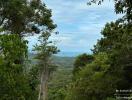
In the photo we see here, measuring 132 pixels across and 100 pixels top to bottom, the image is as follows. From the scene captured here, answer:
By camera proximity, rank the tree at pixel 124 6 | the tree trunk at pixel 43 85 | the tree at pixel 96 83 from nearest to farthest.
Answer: the tree at pixel 124 6 < the tree at pixel 96 83 < the tree trunk at pixel 43 85

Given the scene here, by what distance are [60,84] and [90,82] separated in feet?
141

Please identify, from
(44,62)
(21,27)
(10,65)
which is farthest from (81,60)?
(10,65)

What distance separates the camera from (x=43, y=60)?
148ft

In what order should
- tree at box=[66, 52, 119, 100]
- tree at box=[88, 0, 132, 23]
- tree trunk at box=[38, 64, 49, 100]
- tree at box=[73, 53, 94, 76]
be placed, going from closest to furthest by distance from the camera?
tree at box=[88, 0, 132, 23] → tree at box=[66, 52, 119, 100] → tree trunk at box=[38, 64, 49, 100] → tree at box=[73, 53, 94, 76]

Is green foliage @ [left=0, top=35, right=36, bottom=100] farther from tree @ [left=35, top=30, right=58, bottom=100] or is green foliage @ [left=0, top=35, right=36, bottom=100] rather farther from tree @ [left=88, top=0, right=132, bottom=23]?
tree @ [left=35, top=30, right=58, bottom=100]

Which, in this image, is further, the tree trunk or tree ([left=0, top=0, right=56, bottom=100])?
the tree trunk

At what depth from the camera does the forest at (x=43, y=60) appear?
17.9m

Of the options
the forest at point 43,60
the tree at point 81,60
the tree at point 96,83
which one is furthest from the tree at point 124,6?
the tree at point 81,60

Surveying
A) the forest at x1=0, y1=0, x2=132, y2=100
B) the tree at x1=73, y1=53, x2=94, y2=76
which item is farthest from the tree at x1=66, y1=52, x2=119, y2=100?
the tree at x1=73, y1=53, x2=94, y2=76

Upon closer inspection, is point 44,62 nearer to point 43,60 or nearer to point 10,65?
point 43,60

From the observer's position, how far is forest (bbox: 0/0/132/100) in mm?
17938

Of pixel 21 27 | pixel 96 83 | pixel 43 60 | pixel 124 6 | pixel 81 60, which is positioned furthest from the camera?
pixel 81 60

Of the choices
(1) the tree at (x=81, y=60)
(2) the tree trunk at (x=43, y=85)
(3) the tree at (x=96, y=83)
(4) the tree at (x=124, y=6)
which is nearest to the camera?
(4) the tree at (x=124, y=6)

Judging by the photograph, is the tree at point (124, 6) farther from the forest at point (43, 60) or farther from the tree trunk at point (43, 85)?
the tree trunk at point (43, 85)
